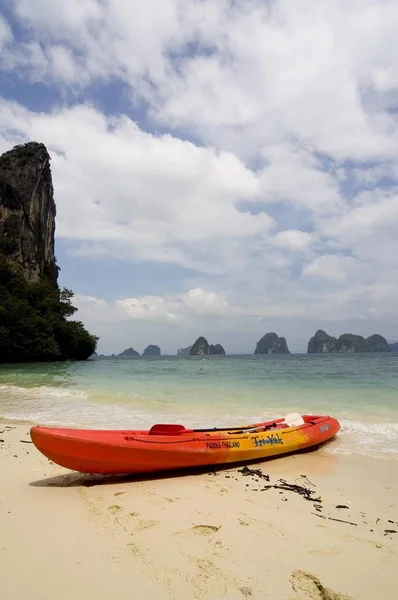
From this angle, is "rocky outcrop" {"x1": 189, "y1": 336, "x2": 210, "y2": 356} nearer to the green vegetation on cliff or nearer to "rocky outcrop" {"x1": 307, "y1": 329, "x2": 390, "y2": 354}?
"rocky outcrop" {"x1": 307, "y1": 329, "x2": 390, "y2": 354}

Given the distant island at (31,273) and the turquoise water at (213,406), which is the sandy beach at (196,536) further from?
the distant island at (31,273)

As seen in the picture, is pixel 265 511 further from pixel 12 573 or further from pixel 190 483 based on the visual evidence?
pixel 12 573

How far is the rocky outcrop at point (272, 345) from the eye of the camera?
531 feet

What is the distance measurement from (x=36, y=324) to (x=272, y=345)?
137 meters

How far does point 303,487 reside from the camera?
459cm

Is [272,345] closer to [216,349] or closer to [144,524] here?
[216,349]

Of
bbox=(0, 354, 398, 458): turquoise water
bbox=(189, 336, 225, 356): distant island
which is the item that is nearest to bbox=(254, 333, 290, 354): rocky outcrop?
bbox=(189, 336, 225, 356): distant island

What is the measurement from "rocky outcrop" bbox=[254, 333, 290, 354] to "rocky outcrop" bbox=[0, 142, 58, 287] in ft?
402

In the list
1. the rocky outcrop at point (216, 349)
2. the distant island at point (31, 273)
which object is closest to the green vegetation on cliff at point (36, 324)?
the distant island at point (31, 273)

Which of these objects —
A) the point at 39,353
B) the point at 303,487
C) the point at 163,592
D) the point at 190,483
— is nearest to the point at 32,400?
the point at 190,483

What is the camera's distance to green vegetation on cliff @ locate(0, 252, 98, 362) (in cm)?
3328

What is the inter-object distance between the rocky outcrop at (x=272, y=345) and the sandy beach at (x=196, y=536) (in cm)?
16080

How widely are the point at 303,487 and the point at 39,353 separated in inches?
1372

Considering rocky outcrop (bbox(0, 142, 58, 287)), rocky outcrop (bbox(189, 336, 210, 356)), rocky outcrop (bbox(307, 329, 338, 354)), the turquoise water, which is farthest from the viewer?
rocky outcrop (bbox(189, 336, 210, 356))
